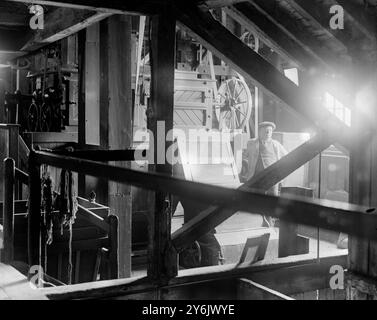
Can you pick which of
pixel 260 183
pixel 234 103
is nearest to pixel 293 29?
pixel 260 183

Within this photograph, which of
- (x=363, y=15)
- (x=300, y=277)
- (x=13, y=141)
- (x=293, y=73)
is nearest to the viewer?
(x=363, y=15)

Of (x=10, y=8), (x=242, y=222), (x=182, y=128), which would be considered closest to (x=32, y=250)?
(x=10, y=8)

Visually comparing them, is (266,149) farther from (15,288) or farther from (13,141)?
(15,288)

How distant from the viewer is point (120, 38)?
5.68 m

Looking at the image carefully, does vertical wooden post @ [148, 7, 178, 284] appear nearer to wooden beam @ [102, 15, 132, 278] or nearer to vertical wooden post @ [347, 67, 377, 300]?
vertical wooden post @ [347, 67, 377, 300]

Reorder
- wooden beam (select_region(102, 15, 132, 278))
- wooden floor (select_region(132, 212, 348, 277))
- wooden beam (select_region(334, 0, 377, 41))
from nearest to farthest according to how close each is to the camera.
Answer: wooden beam (select_region(334, 0, 377, 41)) → wooden beam (select_region(102, 15, 132, 278)) → wooden floor (select_region(132, 212, 348, 277))

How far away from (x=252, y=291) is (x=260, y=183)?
0.85m

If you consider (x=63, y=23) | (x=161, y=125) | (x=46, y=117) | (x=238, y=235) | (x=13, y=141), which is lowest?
(x=238, y=235)

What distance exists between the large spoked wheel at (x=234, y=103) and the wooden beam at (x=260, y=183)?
9.35m

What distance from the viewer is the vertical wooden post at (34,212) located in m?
3.72

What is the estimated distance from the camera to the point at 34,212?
Answer: 12.6ft

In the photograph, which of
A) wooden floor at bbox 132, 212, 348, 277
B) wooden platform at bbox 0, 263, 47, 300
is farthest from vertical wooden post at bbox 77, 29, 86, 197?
wooden platform at bbox 0, 263, 47, 300

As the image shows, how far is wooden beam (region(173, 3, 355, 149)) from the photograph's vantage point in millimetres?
3771

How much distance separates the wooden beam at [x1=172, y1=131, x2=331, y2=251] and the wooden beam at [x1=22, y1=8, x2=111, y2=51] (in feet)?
7.06
